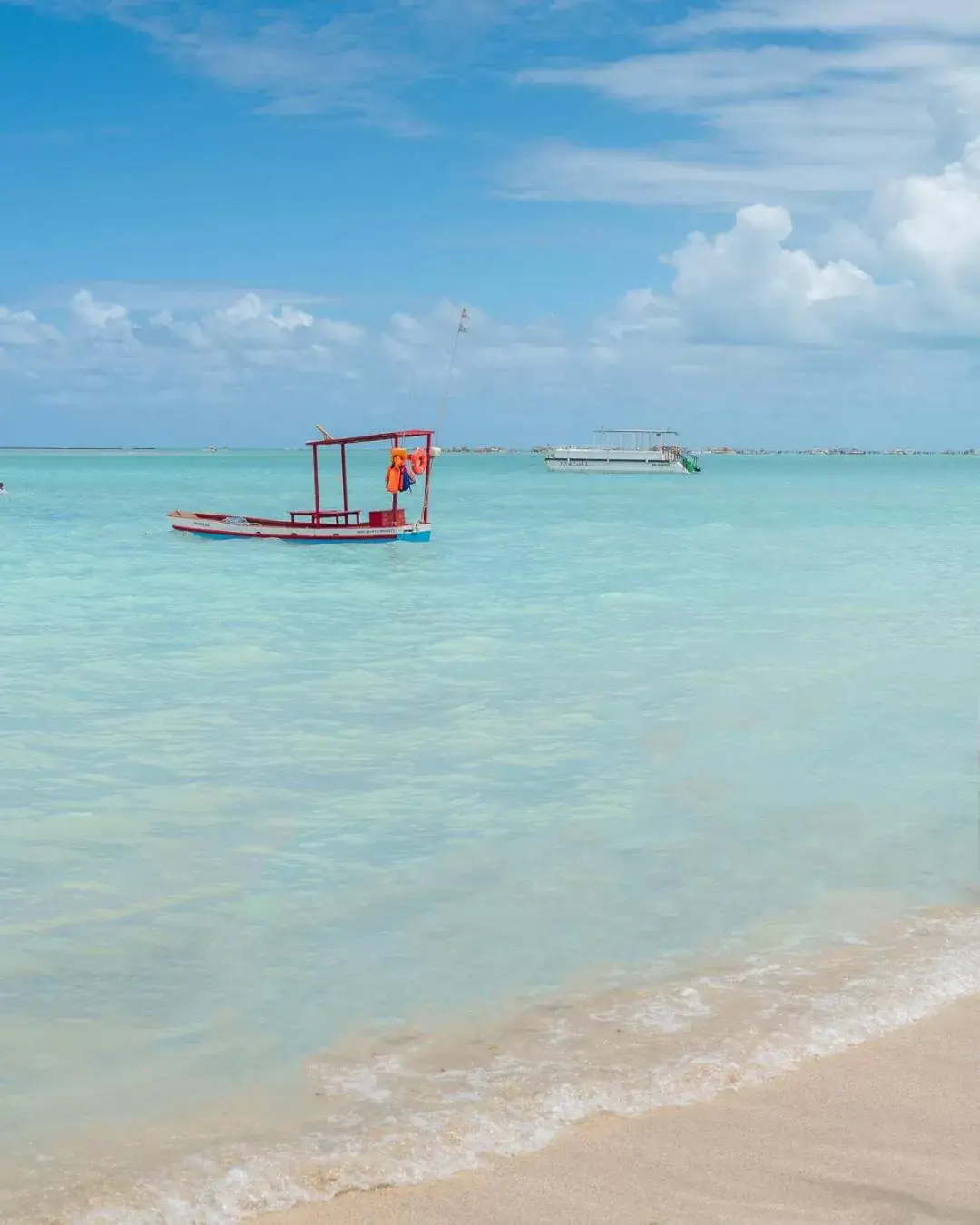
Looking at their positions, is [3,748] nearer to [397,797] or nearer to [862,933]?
[397,797]

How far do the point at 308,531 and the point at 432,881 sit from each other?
26291mm

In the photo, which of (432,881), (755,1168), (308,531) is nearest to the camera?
(755,1168)

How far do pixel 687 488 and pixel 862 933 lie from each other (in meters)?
82.8

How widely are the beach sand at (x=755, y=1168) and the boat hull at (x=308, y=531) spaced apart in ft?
94.3

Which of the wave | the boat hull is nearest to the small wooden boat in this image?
the boat hull

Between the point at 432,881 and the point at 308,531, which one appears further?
the point at 308,531

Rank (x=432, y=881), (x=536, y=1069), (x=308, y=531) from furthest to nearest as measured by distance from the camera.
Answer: (x=308, y=531)
(x=432, y=881)
(x=536, y=1069)

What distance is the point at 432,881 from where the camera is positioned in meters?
7.33

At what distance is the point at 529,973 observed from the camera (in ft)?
19.5

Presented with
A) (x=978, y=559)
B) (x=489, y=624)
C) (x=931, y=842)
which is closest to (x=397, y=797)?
(x=931, y=842)

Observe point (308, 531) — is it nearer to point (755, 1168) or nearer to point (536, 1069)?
point (536, 1069)

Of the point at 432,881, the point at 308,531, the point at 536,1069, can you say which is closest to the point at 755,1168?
the point at 536,1069

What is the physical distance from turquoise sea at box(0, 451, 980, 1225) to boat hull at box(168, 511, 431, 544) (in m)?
14.5

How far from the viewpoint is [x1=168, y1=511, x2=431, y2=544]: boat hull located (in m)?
32.9
